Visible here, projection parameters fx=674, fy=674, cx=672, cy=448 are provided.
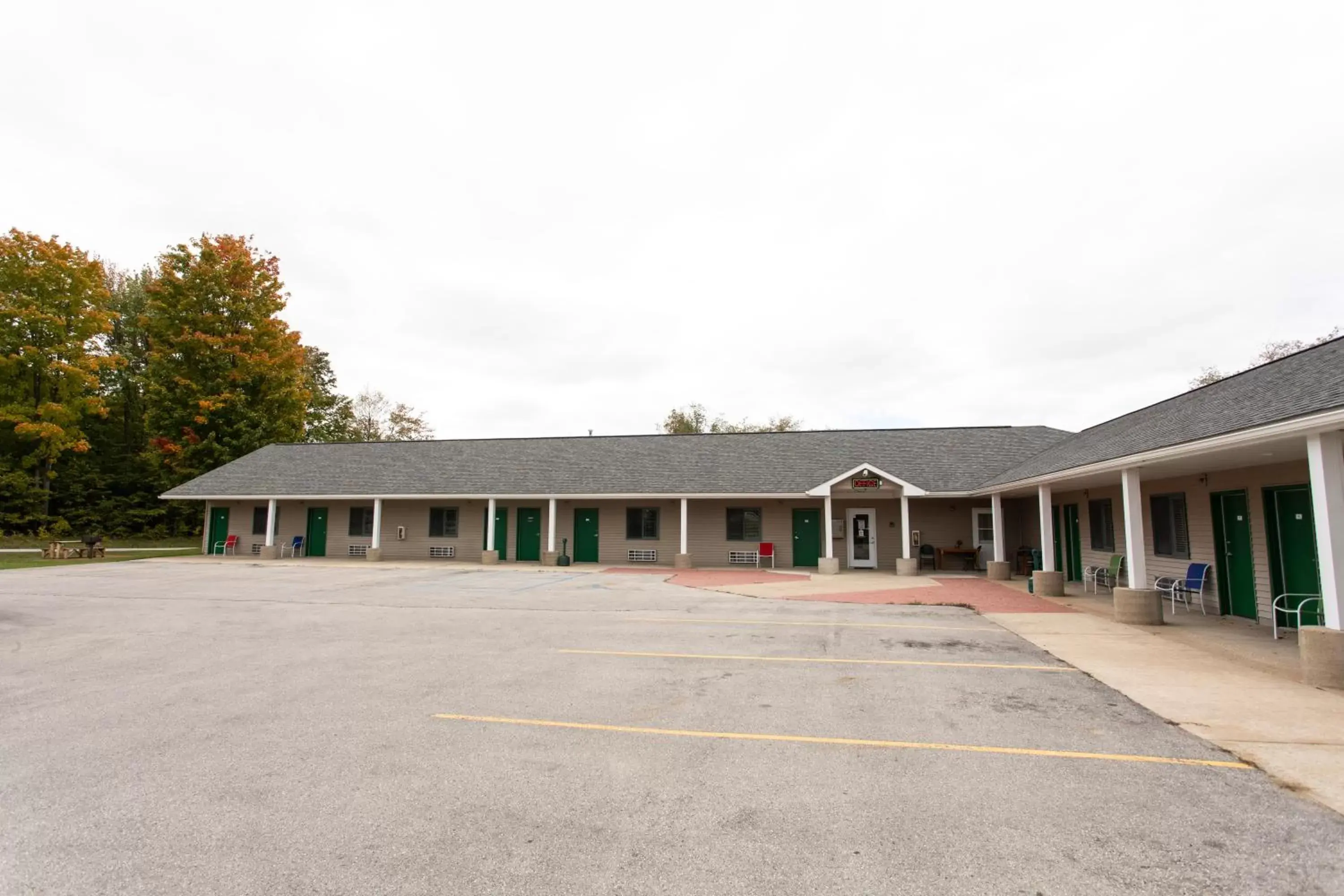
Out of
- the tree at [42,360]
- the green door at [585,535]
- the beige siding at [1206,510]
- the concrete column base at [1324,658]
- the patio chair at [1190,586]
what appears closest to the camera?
the concrete column base at [1324,658]

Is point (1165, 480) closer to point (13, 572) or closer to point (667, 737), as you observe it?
point (667, 737)

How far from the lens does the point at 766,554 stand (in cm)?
2347

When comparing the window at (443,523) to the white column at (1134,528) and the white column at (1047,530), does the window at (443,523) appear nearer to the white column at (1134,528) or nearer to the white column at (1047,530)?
the white column at (1047,530)

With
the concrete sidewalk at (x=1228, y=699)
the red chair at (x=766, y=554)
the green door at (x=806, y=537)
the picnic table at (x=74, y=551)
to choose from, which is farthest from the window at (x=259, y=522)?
the concrete sidewalk at (x=1228, y=699)

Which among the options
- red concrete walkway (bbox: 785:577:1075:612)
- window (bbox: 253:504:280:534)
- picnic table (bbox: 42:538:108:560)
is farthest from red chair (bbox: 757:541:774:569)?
picnic table (bbox: 42:538:108:560)

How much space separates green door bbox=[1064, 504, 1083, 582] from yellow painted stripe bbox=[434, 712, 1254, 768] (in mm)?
14936

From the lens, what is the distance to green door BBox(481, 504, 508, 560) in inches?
1013

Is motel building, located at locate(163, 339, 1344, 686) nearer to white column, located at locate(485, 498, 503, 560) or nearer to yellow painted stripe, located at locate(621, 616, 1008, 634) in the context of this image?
white column, located at locate(485, 498, 503, 560)

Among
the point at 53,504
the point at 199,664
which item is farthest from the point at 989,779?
the point at 53,504

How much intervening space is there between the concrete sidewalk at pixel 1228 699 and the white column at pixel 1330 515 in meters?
0.97

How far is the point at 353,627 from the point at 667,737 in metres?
7.30

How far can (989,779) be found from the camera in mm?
4461

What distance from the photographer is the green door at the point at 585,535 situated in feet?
Answer: 83.1

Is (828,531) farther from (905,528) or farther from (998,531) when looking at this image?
(998,531)
